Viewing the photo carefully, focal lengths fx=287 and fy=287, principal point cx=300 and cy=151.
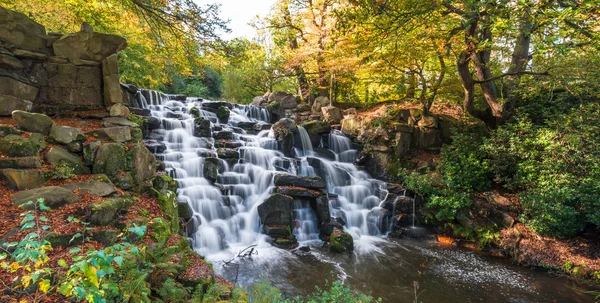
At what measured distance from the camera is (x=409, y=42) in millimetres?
9297

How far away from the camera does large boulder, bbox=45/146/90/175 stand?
551 cm

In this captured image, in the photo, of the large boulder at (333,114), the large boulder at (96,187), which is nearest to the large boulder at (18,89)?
the large boulder at (96,187)

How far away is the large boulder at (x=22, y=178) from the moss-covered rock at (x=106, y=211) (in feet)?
4.16

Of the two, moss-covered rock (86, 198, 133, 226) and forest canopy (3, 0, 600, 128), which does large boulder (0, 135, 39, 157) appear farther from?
forest canopy (3, 0, 600, 128)

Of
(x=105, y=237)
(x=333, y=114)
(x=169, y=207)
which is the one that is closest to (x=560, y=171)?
(x=333, y=114)

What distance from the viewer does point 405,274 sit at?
7.44 metres

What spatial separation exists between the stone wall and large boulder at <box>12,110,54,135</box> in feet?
3.66

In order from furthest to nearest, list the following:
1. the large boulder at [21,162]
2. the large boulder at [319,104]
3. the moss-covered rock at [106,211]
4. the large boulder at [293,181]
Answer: the large boulder at [319,104], the large boulder at [293,181], the large boulder at [21,162], the moss-covered rock at [106,211]

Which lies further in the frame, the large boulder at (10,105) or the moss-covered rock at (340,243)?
the moss-covered rock at (340,243)

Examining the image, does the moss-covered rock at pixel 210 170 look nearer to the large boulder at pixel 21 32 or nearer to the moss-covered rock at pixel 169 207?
the moss-covered rock at pixel 169 207

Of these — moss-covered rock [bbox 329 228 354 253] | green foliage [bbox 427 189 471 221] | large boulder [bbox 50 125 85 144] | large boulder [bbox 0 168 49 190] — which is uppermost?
large boulder [bbox 50 125 85 144]

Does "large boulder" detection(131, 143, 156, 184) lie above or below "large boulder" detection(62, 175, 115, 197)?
above

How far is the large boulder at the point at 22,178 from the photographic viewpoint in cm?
480

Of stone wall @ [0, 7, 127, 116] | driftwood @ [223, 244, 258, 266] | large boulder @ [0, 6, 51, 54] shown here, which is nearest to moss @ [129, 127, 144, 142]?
stone wall @ [0, 7, 127, 116]
